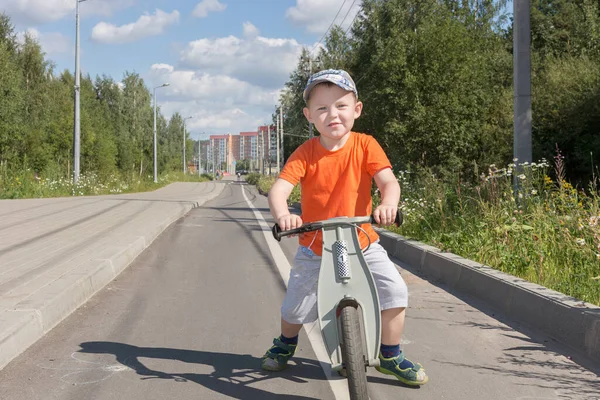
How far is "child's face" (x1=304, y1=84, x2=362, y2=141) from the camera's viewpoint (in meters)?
3.44

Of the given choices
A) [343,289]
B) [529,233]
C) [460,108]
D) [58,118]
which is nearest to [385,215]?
[343,289]

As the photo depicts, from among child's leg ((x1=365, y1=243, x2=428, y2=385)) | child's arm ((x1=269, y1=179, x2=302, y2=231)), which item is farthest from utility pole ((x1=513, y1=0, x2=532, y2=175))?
child's arm ((x1=269, y1=179, x2=302, y2=231))

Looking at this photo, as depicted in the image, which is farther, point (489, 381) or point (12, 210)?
point (12, 210)

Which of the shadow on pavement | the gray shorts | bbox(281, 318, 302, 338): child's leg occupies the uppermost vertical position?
the gray shorts

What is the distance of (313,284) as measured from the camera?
3.58 meters

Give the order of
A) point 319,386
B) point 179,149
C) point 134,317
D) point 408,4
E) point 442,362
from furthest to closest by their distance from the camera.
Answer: point 179,149 → point 408,4 → point 134,317 → point 442,362 → point 319,386

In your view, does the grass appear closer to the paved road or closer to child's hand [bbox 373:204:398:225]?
the paved road

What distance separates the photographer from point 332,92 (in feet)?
11.3

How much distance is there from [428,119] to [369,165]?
811 inches

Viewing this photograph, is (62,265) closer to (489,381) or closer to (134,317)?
(134,317)

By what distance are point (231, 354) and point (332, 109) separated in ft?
6.45

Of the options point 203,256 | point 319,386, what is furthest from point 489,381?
point 203,256

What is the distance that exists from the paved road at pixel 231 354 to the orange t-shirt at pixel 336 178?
3.30ft

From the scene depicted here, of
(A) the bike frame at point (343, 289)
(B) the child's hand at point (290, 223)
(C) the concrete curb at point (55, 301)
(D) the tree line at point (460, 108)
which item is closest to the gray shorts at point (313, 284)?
(A) the bike frame at point (343, 289)
